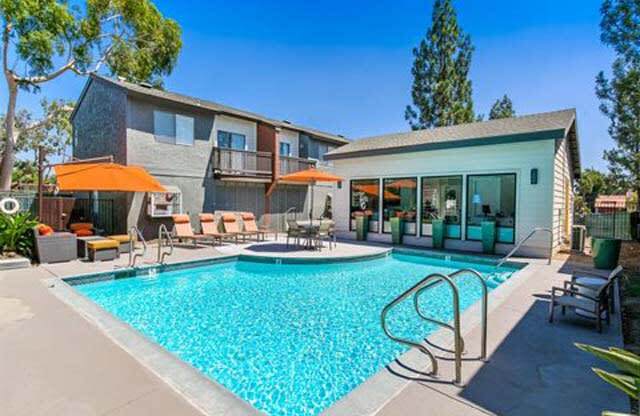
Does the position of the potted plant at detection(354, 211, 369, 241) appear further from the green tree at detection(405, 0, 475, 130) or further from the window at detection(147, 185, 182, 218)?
the green tree at detection(405, 0, 475, 130)

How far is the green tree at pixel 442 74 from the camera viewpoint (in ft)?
84.7

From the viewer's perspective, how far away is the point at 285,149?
20.0m

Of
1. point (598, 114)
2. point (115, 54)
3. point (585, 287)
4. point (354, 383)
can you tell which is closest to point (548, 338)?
point (585, 287)

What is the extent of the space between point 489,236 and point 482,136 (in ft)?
11.5

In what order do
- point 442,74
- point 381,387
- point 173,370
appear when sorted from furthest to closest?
point 442,74 < point 173,370 < point 381,387

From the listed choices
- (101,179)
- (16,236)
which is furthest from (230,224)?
(16,236)

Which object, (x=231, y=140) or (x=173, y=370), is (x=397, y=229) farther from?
(x=173, y=370)

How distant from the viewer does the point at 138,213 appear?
13219 mm

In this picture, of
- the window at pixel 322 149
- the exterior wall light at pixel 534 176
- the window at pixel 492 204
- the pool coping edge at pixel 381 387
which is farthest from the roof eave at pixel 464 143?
the pool coping edge at pixel 381 387

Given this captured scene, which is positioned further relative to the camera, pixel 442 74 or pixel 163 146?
pixel 442 74

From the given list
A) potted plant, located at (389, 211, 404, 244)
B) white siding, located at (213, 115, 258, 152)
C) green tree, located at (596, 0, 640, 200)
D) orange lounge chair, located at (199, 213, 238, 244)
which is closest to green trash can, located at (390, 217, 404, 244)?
potted plant, located at (389, 211, 404, 244)

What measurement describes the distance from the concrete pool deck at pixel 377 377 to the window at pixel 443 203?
7520 millimetres

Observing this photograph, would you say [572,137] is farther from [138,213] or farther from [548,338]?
[138,213]

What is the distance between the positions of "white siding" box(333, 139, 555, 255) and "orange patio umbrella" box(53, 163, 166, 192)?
931 centimetres
